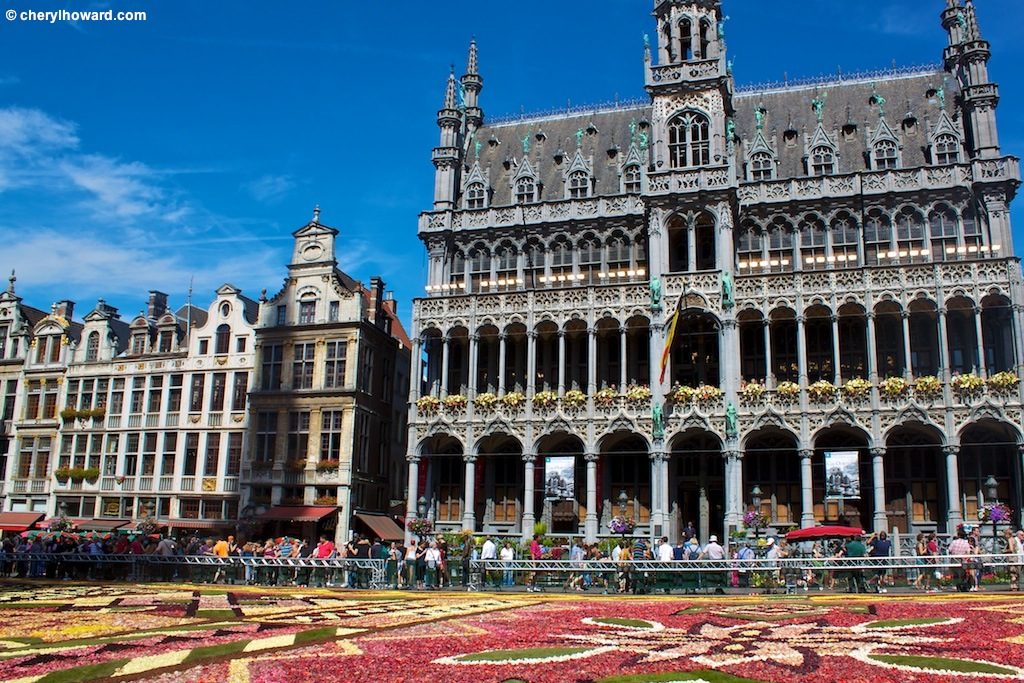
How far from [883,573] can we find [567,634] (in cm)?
1442

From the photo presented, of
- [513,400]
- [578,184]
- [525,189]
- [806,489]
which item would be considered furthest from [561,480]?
[525,189]

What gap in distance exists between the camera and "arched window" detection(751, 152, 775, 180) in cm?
5028

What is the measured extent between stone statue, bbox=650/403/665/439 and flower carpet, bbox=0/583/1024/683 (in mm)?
20891

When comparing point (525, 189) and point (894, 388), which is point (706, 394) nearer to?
point (894, 388)

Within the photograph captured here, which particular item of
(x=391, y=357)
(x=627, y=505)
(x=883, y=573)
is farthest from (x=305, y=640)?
(x=391, y=357)

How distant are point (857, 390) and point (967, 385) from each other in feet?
14.8

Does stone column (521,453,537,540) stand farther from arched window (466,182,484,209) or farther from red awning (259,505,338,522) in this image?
arched window (466,182,484,209)

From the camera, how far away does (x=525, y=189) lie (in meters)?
54.2

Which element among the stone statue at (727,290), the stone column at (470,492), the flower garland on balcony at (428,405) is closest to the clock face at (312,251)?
the flower garland on balcony at (428,405)

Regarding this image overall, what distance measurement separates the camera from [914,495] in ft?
145

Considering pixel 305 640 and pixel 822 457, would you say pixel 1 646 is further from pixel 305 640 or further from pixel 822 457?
pixel 822 457

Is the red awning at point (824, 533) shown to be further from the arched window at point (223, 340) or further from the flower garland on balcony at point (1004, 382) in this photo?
the arched window at point (223, 340)

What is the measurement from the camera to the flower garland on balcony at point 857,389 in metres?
43.3

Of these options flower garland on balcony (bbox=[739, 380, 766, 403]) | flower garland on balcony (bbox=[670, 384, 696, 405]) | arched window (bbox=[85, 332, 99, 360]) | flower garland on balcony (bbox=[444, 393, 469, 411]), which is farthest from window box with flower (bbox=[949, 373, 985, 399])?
arched window (bbox=[85, 332, 99, 360])
